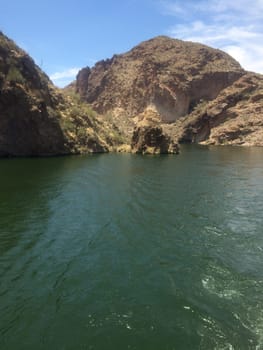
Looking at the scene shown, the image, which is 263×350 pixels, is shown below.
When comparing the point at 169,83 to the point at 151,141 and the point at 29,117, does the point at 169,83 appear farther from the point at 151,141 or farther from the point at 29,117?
the point at 29,117

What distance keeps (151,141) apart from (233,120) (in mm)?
67383

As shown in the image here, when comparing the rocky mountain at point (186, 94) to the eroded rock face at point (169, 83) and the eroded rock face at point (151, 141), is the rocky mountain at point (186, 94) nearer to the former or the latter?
the eroded rock face at point (169, 83)

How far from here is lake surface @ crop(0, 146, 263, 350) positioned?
445 inches

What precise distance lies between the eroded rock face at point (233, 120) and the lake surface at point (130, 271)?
98.5 metres

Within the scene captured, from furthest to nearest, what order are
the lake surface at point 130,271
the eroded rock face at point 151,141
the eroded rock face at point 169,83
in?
the eroded rock face at point 169,83
the eroded rock face at point 151,141
the lake surface at point 130,271

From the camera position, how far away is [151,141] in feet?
248

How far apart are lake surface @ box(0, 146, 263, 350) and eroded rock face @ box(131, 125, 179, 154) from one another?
4384 centimetres

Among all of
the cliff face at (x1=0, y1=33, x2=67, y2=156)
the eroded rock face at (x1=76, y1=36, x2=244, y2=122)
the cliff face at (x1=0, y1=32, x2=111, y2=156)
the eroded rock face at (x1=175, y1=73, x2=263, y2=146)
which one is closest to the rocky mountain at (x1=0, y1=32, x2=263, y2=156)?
the cliff face at (x1=0, y1=33, x2=67, y2=156)

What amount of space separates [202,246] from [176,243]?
1.38 m

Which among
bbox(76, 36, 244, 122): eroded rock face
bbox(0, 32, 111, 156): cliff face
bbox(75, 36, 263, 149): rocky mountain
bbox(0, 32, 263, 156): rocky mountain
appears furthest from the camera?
bbox(76, 36, 244, 122): eroded rock face

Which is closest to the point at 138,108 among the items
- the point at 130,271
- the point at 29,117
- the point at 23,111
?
the point at 29,117

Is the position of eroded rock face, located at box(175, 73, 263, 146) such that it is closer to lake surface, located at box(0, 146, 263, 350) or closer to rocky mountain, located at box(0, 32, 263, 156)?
rocky mountain, located at box(0, 32, 263, 156)

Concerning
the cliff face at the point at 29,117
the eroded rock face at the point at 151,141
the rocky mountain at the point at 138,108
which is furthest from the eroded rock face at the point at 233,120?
the cliff face at the point at 29,117

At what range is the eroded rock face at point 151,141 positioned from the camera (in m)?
74.8
